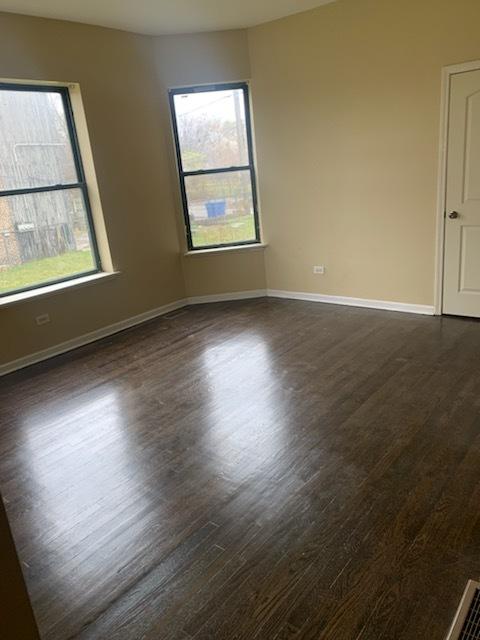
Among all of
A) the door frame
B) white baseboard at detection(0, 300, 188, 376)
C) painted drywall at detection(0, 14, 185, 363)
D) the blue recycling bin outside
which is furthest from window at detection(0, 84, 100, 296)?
the door frame

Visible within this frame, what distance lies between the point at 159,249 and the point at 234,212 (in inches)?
37.6

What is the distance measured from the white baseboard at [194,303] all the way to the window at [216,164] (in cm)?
62

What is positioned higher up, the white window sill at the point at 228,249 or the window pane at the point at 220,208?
the window pane at the point at 220,208

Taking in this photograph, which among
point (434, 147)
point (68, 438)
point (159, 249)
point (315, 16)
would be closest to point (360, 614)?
point (68, 438)

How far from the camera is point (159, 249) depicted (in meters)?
5.25

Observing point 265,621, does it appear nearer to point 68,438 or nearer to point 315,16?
point 68,438

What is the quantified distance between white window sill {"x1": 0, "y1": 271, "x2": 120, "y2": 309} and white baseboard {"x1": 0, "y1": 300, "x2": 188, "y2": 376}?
50 cm

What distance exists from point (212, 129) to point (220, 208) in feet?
2.75

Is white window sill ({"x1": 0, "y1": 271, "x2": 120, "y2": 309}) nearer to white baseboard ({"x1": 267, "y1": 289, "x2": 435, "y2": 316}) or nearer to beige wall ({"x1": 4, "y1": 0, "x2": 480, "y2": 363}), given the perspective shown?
beige wall ({"x1": 4, "y1": 0, "x2": 480, "y2": 363})

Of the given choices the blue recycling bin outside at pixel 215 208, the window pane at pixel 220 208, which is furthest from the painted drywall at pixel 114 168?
the blue recycling bin outside at pixel 215 208

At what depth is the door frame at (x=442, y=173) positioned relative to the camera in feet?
12.6

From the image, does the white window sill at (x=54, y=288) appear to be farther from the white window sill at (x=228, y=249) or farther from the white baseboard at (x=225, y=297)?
the white baseboard at (x=225, y=297)

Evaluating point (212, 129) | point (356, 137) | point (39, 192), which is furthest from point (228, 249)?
point (39, 192)

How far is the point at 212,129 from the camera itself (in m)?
5.16
